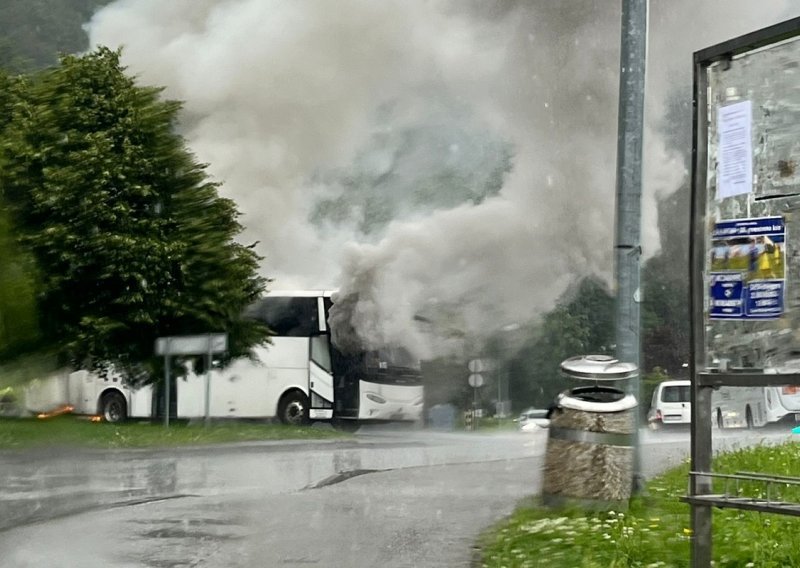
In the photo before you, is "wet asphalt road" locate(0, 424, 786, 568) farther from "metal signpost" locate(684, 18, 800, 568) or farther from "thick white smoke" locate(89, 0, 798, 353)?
"metal signpost" locate(684, 18, 800, 568)

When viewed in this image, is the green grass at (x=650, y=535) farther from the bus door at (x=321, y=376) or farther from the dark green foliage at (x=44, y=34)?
the dark green foliage at (x=44, y=34)

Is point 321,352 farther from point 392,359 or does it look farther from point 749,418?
point 749,418

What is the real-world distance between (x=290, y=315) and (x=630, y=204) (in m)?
1.63

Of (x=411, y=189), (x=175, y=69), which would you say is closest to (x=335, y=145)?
(x=411, y=189)

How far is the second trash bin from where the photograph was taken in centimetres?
435

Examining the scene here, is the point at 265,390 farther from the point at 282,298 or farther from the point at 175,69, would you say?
the point at 175,69

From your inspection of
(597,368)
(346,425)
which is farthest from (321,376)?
(597,368)

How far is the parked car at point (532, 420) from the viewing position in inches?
164

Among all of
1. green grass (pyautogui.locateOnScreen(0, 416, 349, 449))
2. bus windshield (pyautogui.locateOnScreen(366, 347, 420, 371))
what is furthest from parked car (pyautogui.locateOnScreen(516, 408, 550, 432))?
green grass (pyautogui.locateOnScreen(0, 416, 349, 449))

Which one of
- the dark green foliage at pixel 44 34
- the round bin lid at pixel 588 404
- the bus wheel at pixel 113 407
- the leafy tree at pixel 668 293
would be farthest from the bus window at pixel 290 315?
the leafy tree at pixel 668 293

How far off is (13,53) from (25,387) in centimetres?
111

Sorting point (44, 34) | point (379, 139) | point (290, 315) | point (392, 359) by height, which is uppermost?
point (44, 34)

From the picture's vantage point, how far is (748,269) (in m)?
2.29

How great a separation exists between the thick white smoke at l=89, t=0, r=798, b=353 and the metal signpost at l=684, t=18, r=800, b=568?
139 centimetres
